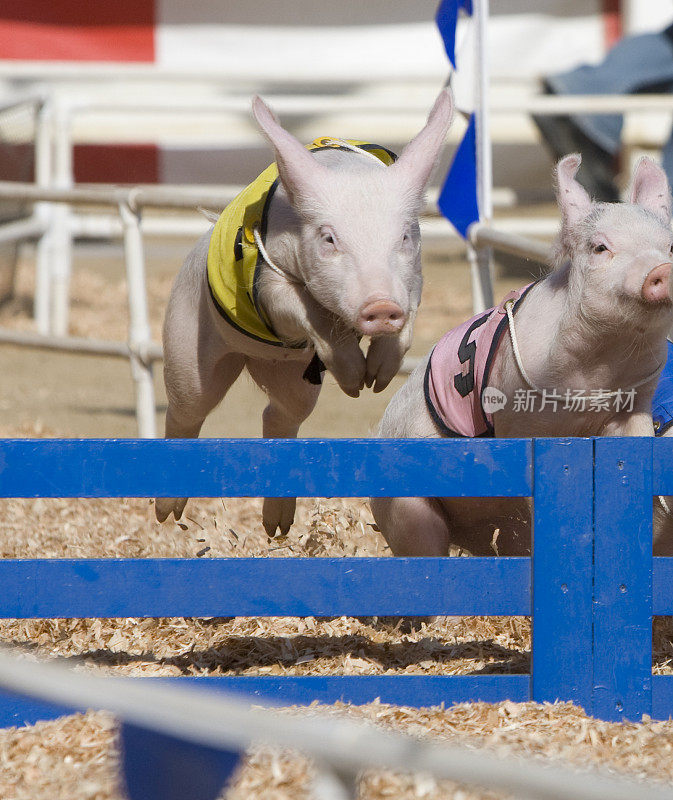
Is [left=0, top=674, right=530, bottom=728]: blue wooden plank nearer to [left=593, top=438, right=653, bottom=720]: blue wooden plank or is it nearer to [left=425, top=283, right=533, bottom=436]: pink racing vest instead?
[left=593, top=438, right=653, bottom=720]: blue wooden plank

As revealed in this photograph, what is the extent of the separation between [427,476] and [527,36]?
7.79 metres

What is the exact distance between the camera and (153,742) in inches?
46.8

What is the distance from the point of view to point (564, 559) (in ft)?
7.57

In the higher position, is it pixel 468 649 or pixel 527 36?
pixel 527 36

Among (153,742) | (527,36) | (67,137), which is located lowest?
(153,742)

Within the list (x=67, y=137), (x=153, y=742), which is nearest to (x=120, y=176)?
(x=67, y=137)

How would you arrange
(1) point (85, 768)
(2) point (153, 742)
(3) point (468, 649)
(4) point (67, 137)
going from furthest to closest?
(4) point (67, 137)
(3) point (468, 649)
(1) point (85, 768)
(2) point (153, 742)

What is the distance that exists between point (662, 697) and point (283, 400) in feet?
4.52

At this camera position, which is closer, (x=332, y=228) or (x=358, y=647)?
(x=332, y=228)

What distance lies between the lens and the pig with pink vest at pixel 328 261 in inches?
98.3

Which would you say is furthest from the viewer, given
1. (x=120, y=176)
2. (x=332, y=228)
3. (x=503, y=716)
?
(x=120, y=176)

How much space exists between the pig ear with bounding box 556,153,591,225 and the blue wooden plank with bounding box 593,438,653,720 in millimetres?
591

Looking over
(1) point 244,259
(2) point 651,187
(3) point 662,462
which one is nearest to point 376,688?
(3) point 662,462

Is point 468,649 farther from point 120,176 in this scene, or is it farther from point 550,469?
A: point 120,176
